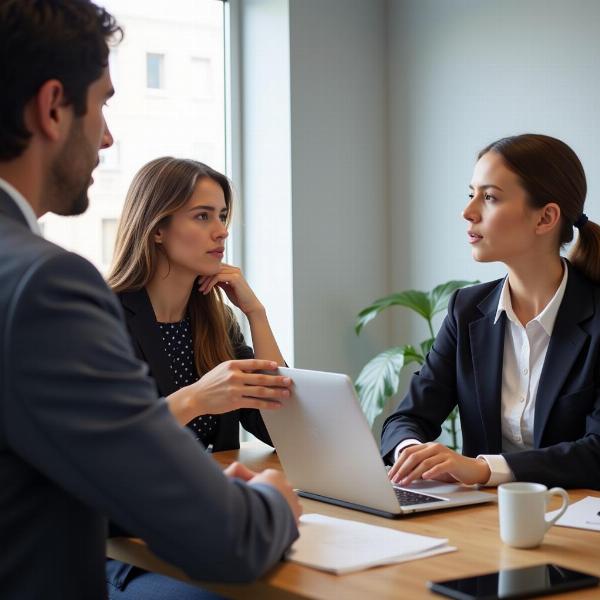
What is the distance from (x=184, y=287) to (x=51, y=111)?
1.44 metres

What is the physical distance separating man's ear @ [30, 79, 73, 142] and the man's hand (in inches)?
39.8

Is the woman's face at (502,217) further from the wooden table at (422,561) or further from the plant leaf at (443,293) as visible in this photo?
the plant leaf at (443,293)

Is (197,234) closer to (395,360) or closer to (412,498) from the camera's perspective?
(412,498)

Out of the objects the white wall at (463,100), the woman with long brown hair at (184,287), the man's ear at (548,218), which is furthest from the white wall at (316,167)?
the man's ear at (548,218)

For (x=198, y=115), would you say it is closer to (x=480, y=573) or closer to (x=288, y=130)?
(x=288, y=130)

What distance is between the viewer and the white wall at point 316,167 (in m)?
4.01

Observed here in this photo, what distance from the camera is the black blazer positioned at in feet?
7.73

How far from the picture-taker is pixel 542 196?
2.39m

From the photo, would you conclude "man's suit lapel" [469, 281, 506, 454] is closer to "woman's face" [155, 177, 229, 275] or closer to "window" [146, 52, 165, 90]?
"woman's face" [155, 177, 229, 275]

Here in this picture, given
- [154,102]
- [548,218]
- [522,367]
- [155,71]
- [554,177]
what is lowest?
[522,367]

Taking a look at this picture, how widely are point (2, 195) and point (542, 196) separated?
5.15 feet

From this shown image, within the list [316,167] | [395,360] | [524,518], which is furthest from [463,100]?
[524,518]

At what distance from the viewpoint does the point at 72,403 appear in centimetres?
99

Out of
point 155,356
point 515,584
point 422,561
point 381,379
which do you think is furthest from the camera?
point 381,379
